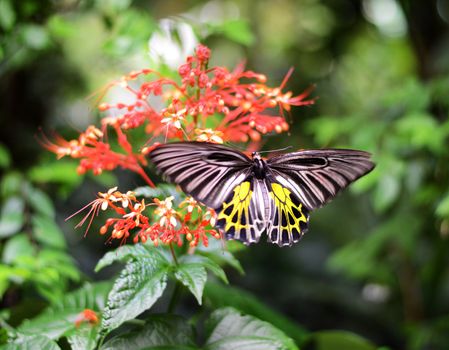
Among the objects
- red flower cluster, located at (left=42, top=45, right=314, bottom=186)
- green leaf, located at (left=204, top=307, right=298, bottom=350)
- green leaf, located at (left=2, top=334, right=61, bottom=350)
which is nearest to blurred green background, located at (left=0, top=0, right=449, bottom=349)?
red flower cluster, located at (left=42, top=45, right=314, bottom=186)

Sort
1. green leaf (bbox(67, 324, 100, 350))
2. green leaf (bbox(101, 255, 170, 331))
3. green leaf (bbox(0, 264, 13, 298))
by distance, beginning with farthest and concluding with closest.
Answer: green leaf (bbox(0, 264, 13, 298)), green leaf (bbox(67, 324, 100, 350)), green leaf (bbox(101, 255, 170, 331))

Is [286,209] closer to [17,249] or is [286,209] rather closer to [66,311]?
[66,311]

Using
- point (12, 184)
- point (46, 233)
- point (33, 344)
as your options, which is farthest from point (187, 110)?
point (12, 184)

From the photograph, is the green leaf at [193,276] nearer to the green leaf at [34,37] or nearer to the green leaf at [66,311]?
the green leaf at [66,311]

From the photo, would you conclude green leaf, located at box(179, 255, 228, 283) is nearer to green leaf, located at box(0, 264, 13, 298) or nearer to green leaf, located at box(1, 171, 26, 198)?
green leaf, located at box(0, 264, 13, 298)

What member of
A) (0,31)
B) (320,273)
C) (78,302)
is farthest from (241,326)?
(320,273)

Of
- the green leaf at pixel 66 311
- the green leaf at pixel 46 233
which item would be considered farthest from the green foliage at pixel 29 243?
the green leaf at pixel 66 311

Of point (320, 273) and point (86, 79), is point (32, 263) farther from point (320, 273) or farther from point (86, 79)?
point (320, 273)
